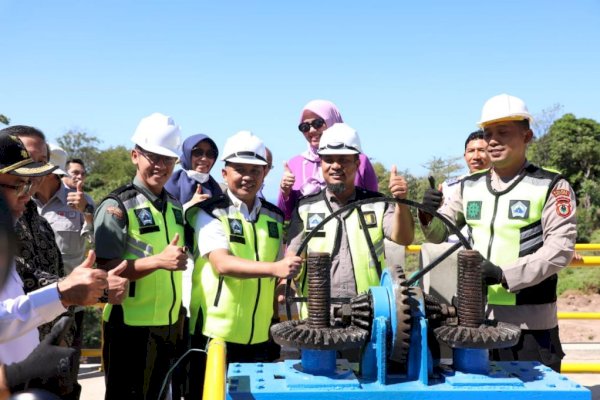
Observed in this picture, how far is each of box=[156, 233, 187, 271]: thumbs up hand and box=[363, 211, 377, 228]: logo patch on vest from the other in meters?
1.11

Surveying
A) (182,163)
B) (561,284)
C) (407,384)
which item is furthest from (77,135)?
(407,384)

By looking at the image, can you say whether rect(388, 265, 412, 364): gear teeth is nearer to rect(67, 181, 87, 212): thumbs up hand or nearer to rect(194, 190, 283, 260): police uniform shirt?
rect(194, 190, 283, 260): police uniform shirt

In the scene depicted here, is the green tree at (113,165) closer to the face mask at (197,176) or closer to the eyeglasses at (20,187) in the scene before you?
the face mask at (197,176)

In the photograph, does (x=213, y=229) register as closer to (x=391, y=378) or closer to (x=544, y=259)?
(x=391, y=378)

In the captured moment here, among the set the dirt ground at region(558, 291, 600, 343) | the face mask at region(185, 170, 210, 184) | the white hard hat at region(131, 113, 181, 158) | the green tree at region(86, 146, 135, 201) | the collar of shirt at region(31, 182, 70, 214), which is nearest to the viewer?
the white hard hat at region(131, 113, 181, 158)

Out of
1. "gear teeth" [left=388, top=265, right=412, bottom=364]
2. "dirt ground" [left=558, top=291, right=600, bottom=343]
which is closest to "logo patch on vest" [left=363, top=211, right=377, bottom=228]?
"gear teeth" [left=388, top=265, right=412, bottom=364]

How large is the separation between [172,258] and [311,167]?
1687mm

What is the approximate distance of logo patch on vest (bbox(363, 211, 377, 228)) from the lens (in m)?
3.74

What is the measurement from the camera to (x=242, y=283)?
3662mm

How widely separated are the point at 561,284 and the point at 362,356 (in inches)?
808

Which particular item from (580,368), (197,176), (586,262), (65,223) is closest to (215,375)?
(197,176)

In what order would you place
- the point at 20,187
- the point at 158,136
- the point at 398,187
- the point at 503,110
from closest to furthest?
the point at 20,187
the point at 398,187
the point at 503,110
the point at 158,136

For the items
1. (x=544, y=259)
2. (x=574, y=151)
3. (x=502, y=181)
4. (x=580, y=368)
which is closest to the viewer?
(x=544, y=259)

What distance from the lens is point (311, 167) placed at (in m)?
4.75
